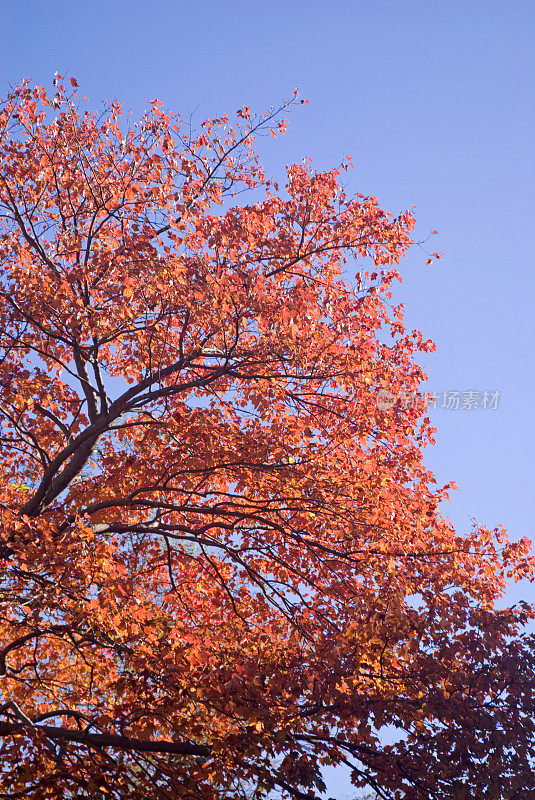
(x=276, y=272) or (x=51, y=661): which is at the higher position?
(x=276, y=272)

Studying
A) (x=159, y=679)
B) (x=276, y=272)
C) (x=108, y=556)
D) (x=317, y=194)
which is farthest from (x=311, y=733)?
(x=317, y=194)

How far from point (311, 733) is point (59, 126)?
10.8 meters

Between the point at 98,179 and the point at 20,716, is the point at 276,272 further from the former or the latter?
the point at 20,716

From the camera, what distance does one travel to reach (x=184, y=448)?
40.4 feet

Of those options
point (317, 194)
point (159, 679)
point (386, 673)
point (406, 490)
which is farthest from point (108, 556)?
point (317, 194)

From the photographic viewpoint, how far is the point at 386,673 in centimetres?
1050

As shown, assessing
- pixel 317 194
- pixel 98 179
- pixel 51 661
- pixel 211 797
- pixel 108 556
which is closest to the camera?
pixel 211 797

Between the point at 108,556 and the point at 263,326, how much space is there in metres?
4.15

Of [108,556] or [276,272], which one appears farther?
[276,272]

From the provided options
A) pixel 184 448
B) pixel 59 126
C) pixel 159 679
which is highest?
pixel 59 126

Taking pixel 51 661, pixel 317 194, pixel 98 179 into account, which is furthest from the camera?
pixel 51 661

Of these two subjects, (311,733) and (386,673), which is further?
(386,673)

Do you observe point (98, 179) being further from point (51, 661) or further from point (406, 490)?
point (51, 661)

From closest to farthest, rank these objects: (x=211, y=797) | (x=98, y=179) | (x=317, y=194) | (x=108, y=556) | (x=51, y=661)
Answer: (x=211, y=797) → (x=108, y=556) → (x=98, y=179) → (x=317, y=194) → (x=51, y=661)
